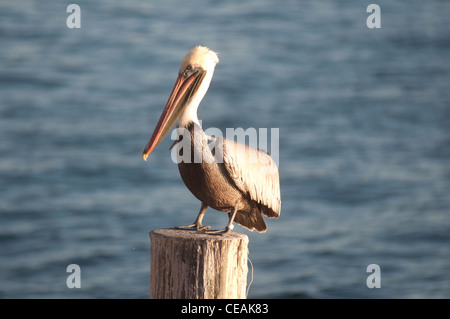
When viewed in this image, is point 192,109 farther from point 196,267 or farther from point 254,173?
point 196,267

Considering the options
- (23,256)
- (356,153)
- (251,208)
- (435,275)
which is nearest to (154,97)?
(356,153)

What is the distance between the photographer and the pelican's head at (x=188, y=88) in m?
4.44

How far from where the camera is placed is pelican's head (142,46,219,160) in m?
4.44

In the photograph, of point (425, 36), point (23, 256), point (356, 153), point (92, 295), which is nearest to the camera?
point (92, 295)

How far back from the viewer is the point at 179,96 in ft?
14.6

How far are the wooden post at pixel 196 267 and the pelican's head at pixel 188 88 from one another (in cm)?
87

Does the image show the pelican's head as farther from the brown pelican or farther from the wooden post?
the wooden post

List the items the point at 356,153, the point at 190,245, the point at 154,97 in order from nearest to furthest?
the point at 190,245, the point at 356,153, the point at 154,97

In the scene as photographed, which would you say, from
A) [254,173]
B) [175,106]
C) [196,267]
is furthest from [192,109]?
[196,267]

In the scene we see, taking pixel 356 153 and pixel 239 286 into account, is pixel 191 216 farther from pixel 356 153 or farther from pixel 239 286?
pixel 239 286

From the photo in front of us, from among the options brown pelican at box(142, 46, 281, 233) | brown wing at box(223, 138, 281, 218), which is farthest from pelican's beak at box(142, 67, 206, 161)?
brown wing at box(223, 138, 281, 218)

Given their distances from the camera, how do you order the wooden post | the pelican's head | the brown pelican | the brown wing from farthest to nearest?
1. the pelican's head
2. the brown wing
3. the brown pelican
4. the wooden post

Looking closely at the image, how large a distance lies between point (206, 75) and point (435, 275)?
9796 mm
